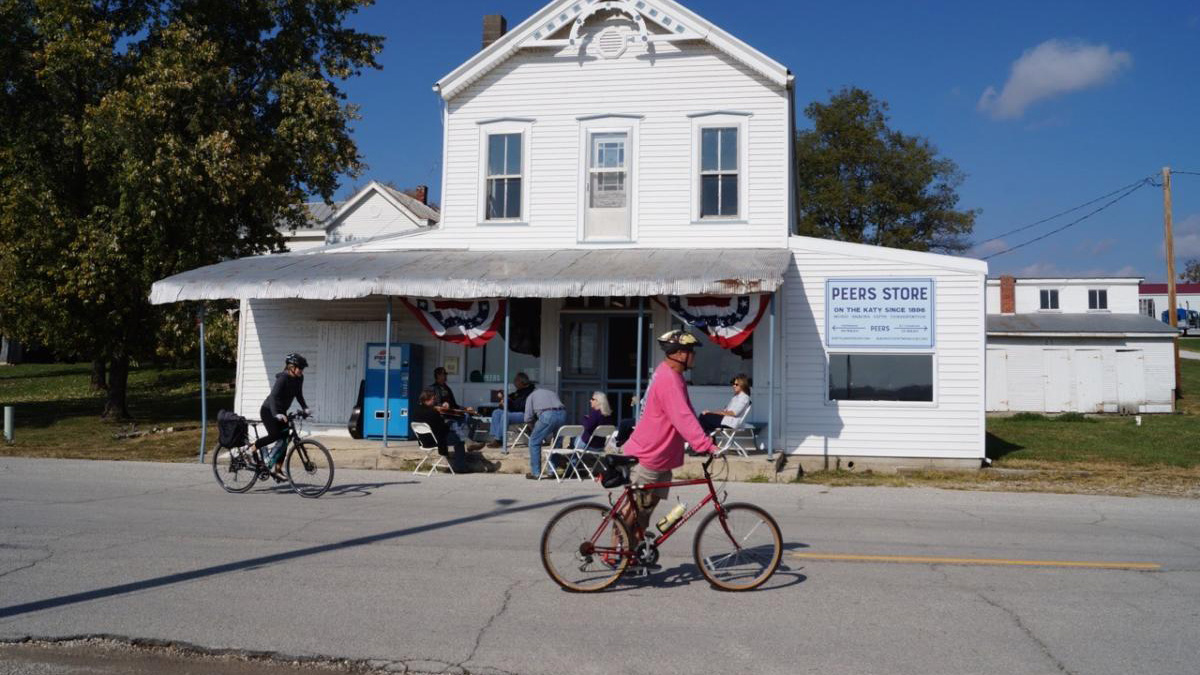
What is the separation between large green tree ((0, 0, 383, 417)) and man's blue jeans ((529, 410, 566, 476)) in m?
10.2

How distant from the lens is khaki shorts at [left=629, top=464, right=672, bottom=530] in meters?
6.86

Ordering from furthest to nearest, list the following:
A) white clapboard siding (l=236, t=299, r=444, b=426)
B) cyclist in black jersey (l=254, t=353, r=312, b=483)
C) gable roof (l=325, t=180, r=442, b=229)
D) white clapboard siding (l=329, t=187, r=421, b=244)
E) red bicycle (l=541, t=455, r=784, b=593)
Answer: white clapboard siding (l=329, t=187, r=421, b=244) → gable roof (l=325, t=180, r=442, b=229) → white clapboard siding (l=236, t=299, r=444, b=426) → cyclist in black jersey (l=254, t=353, r=312, b=483) → red bicycle (l=541, t=455, r=784, b=593)

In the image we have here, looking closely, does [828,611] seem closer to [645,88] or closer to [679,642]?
[679,642]

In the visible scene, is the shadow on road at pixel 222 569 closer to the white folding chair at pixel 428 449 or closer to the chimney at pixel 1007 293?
the white folding chair at pixel 428 449

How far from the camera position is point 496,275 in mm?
15211

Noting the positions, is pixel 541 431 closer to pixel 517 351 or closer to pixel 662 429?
pixel 517 351

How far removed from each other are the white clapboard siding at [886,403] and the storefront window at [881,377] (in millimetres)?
138

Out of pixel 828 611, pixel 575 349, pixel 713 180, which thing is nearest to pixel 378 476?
pixel 575 349

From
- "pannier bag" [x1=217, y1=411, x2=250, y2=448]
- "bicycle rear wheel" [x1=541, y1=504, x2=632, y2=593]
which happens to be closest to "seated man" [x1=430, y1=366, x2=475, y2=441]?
"pannier bag" [x1=217, y1=411, x2=250, y2=448]

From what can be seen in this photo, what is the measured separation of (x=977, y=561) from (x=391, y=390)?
11274mm

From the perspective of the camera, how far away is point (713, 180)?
17094 millimetres

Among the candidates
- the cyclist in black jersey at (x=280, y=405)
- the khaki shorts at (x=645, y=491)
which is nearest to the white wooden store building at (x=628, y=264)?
the cyclist in black jersey at (x=280, y=405)

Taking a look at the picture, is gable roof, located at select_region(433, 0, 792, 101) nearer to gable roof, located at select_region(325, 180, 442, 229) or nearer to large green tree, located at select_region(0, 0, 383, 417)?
large green tree, located at select_region(0, 0, 383, 417)

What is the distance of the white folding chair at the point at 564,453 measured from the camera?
14039 mm
